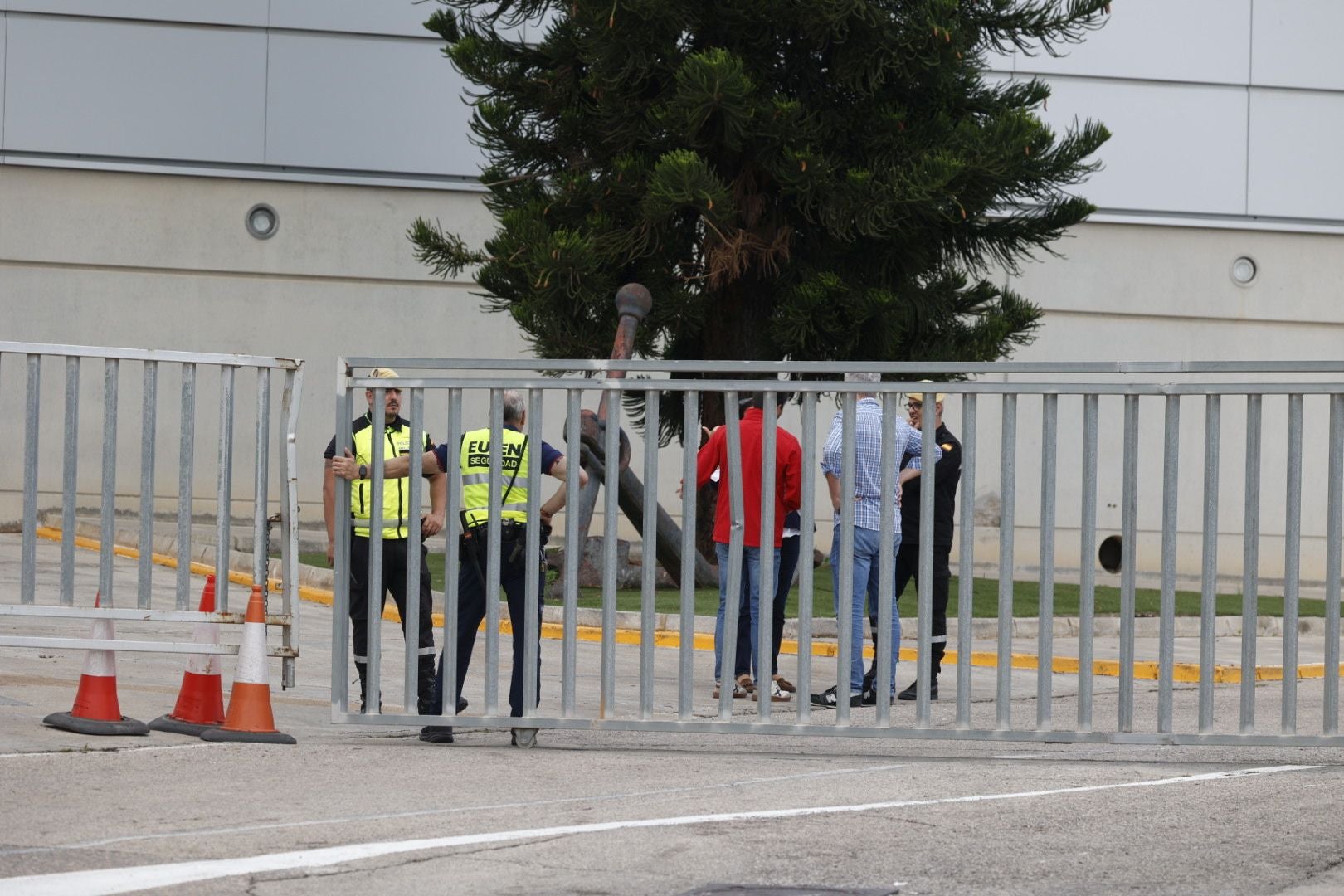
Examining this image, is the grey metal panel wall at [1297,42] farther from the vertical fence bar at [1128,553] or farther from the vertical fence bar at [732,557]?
the vertical fence bar at [732,557]

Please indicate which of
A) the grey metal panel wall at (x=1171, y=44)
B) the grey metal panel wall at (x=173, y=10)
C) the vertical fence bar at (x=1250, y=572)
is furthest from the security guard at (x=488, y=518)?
the grey metal panel wall at (x=1171, y=44)

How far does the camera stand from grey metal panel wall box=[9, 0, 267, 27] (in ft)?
70.0

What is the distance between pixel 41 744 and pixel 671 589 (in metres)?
9.85

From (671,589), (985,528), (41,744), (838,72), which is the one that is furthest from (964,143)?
(41,744)

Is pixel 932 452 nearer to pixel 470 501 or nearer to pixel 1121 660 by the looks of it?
pixel 1121 660

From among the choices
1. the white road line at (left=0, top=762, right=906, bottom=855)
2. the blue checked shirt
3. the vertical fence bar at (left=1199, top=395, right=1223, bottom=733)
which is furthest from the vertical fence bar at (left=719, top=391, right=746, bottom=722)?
the vertical fence bar at (left=1199, top=395, right=1223, bottom=733)

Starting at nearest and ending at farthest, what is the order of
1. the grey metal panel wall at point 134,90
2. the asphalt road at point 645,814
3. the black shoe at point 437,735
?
the asphalt road at point 645,814 → the black shoe at point 437,735 → the grey metal panel wall at point 134,90

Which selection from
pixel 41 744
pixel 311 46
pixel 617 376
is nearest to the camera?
pixel 41 744

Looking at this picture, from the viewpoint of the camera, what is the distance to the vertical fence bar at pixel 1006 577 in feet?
25.1

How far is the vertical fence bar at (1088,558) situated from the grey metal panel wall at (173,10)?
53.3ft

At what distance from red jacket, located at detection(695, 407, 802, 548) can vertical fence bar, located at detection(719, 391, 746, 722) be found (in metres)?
1.01

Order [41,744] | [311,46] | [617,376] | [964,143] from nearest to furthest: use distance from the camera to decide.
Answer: [41,744], [617,376], [964,143], [311,46]

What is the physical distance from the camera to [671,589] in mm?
16797

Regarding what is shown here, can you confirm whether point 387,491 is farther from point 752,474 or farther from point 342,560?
point 752,474
